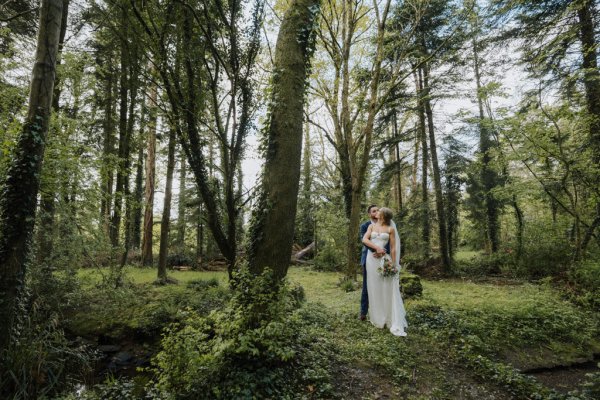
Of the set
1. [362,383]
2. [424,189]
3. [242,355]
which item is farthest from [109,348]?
[424,189]

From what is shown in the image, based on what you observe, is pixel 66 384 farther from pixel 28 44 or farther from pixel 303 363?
pixel 28 44

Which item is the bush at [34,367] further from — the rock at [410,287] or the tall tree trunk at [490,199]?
the tall tree trunk at [490,199]

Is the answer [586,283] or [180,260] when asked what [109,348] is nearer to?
[180,260]

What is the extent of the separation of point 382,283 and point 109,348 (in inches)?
208

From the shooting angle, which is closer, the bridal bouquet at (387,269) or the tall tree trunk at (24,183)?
the tall tree trunk at (24,183)

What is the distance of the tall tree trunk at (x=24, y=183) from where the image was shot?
399 centimetres

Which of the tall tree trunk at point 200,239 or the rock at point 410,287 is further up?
the tall tree trunk at point 200,239

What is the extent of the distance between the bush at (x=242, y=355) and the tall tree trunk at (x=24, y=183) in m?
2.35

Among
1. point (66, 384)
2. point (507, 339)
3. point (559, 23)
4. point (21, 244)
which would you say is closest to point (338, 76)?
point (559, 23)

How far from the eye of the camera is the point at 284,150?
13.9 feet

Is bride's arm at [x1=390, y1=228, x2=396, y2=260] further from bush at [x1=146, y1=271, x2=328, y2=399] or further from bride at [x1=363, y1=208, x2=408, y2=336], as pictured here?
bush at [x1=146, y1=271, x2=328, y2=399]

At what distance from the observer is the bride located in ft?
17.6

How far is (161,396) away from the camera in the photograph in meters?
3.59

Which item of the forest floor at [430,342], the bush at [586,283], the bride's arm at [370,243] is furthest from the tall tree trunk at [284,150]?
the bush at [586,283]
